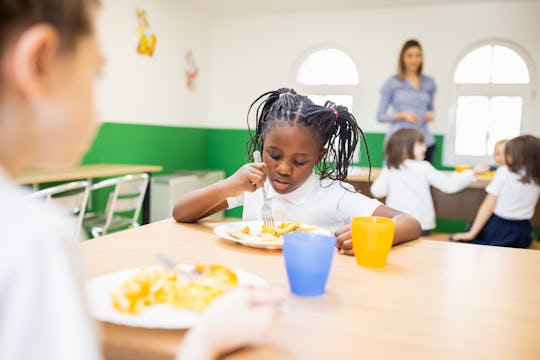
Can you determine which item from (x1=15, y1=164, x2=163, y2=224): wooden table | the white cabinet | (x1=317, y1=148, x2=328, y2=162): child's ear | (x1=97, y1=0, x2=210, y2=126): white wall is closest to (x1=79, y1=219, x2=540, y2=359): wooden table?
(x1=317, y1=148, x2=328, y2=162): child's ear

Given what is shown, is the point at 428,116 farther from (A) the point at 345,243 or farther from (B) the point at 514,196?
(A) the point at 345,243

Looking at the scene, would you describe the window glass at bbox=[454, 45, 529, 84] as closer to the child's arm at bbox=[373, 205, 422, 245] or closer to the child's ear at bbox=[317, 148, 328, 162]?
the child's ear at bbox=[317, 148, 328, 162]

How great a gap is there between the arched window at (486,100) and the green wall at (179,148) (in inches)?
11.1

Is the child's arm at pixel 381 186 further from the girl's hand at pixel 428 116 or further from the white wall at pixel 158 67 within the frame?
the white wall at pixel 158 67

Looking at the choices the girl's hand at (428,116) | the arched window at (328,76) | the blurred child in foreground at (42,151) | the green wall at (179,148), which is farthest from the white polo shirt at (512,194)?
the blurred child in foreground at (42,151)

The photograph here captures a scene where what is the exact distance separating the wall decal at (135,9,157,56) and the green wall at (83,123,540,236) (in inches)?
28.8

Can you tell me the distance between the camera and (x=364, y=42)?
215 inches

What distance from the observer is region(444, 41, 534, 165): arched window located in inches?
201

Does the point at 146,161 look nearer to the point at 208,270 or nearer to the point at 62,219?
the point at 208,270

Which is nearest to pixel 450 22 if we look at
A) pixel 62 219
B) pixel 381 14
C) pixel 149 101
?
pixel 381 14

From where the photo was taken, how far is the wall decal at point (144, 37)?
15.0ft

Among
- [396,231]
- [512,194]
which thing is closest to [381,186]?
[512,194]

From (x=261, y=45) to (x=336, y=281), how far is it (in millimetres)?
5326

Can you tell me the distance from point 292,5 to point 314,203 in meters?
4.38
